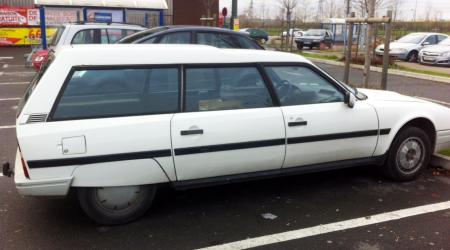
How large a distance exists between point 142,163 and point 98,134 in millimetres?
437

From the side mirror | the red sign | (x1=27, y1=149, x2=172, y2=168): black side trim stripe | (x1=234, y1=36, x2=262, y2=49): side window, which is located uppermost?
the red sign

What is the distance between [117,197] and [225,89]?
137cm

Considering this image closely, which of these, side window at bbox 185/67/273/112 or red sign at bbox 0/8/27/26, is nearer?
side window at bbox 185/67/273/112

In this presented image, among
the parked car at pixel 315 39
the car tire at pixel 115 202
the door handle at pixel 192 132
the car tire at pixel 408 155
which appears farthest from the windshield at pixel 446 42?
the car tire at pixel 115 202

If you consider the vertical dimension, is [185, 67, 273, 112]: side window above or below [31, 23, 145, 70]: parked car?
below

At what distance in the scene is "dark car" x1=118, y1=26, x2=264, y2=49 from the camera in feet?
29.6

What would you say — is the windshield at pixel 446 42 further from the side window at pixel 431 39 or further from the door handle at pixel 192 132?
the door handle at pixel 192 132

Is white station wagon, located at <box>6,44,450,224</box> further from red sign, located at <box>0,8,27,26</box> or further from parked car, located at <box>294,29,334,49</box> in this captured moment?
parked car, located at <box>294,29,334,49</box>

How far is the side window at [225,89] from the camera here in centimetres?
415

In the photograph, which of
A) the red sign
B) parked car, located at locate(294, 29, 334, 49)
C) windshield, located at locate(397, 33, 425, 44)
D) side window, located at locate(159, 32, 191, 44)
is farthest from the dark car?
parked car, located at locate(294, 29, 334, 49)

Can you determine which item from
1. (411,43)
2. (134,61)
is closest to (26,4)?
(411,43)

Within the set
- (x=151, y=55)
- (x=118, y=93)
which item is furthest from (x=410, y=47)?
(x=118, y=93)

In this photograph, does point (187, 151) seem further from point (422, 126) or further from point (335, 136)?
point (422, 126)

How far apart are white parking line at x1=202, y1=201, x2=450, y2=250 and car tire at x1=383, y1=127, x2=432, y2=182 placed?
Answer: 60cm
